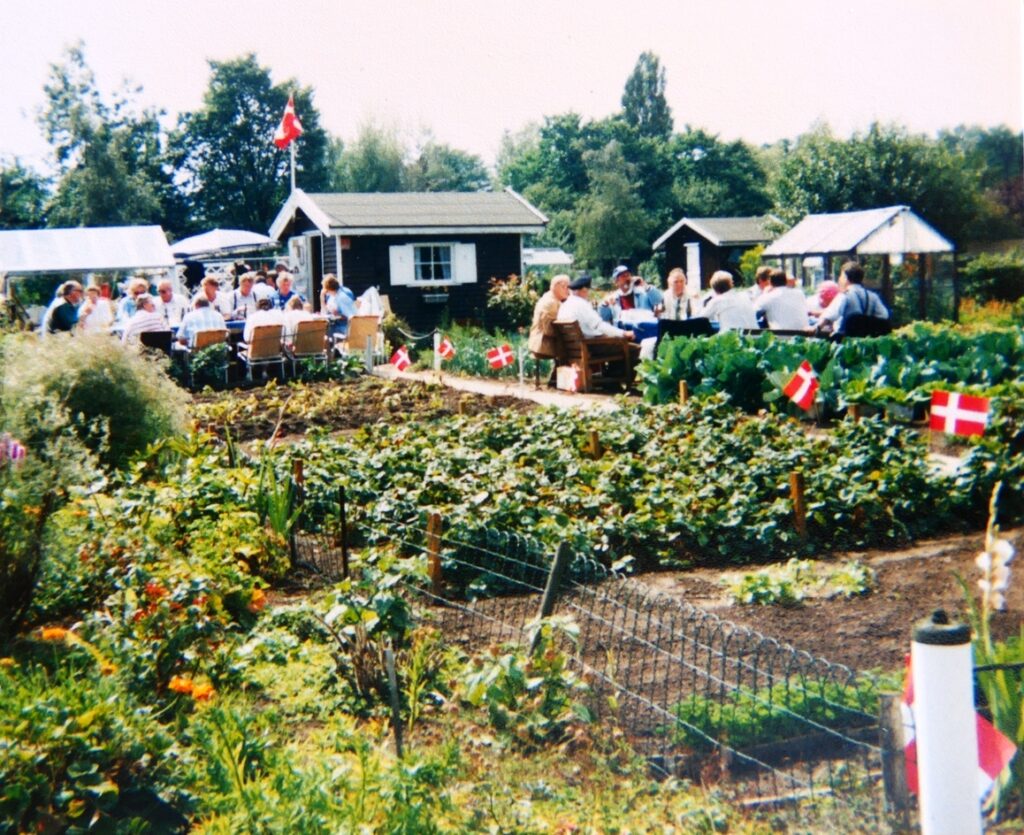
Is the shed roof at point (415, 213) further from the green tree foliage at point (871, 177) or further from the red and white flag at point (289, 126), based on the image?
the green tree foliage at point (871, 177)

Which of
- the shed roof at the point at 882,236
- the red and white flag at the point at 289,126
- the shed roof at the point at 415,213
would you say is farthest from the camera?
the shed roof at the point at 415,213

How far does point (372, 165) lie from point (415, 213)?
2396cm

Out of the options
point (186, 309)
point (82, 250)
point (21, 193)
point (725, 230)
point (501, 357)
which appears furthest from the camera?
point (725, 230)

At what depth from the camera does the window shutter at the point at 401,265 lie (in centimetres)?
2575

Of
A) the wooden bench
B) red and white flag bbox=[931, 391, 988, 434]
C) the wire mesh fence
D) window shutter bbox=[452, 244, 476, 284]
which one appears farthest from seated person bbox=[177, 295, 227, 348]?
red and white flag bbox=[931, 391, 988, 434]

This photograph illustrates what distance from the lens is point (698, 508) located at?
6.99 m

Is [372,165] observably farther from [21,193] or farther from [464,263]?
[464,263]

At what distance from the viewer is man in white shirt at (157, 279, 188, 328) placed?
17.2 meters

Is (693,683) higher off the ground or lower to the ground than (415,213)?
lower

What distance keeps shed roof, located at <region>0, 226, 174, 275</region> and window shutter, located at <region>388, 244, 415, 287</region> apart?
15.3 feet

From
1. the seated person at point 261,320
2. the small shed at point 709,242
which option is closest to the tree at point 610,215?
the small shed at point 709,242

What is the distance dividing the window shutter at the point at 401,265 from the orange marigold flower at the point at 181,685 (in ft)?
71.2

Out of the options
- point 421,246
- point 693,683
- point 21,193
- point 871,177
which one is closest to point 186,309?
point 421,246

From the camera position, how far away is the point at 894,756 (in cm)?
300
